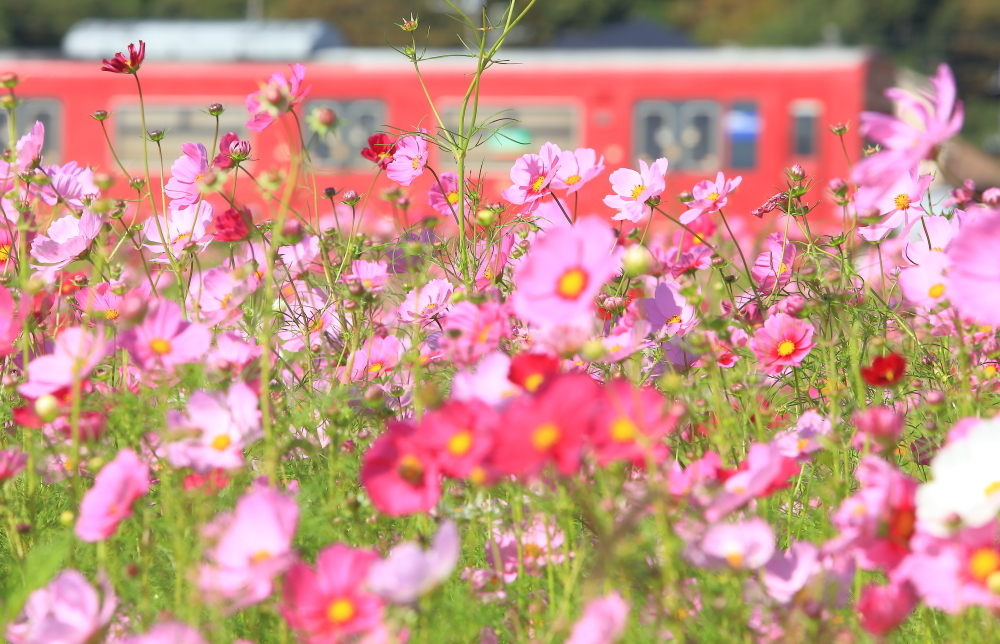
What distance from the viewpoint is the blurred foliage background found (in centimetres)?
3419

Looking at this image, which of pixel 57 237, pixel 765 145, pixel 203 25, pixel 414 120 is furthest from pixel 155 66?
pixel 57 237

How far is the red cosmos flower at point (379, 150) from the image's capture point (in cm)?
151

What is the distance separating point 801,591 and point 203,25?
8.93 metres

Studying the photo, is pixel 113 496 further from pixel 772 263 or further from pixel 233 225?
pixel 772 263

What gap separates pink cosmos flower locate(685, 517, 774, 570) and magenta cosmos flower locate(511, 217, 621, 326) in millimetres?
201

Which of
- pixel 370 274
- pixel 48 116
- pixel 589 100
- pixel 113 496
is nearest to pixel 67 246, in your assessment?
pixel 370 274

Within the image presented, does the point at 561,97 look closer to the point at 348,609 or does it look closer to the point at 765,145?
the point at 765,145

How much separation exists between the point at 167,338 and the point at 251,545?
0.90 feet

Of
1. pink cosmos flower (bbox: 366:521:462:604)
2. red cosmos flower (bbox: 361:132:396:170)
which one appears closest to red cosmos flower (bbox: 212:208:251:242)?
red cosmos flower (bbox: 361:132:396:170)

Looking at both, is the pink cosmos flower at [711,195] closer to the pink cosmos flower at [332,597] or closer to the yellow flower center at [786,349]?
the yellow flower center at [786,349]

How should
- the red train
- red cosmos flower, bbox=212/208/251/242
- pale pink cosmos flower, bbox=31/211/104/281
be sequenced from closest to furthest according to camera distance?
red cosmos flower, bbox=212/208/251/242 < pale pink cosmos flower, bbox=31/211/104/281 < the red train

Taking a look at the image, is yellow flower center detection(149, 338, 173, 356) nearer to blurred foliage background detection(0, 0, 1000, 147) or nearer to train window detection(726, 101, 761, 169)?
train window detection(726, 101, 761, 169)

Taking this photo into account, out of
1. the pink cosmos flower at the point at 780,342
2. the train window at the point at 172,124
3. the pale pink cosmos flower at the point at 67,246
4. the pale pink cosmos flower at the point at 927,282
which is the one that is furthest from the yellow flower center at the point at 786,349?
the train window at the point at 172,124

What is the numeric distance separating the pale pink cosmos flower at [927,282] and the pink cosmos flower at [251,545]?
0.73m
